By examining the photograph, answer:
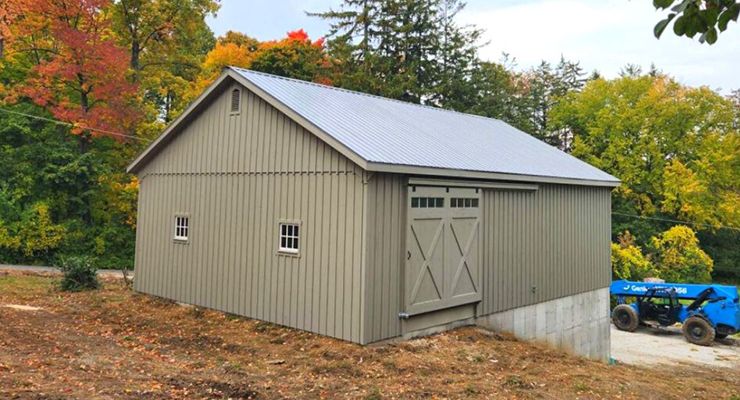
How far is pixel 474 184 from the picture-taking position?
1034cm

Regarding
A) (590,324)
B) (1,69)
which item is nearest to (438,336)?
(590,324)

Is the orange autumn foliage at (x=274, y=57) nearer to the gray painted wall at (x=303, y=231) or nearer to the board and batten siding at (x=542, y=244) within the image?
the gray painted wall at (x=303, y=231)

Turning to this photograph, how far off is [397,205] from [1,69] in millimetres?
21319

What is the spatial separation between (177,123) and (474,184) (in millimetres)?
6546

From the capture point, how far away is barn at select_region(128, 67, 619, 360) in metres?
8.77

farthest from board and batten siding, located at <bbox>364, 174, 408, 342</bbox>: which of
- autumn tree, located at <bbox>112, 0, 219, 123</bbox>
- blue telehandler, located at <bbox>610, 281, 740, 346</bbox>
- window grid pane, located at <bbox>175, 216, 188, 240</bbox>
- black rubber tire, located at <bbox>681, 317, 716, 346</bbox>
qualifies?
autumn tree, located at <bbox>112, 0, 219, 123</bbox>

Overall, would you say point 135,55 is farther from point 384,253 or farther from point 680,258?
point 680,258

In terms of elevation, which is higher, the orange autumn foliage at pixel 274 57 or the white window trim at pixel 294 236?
the orange autumn foliage at pixel 274 57

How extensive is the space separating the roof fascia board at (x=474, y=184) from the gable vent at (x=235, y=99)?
13.4 ft

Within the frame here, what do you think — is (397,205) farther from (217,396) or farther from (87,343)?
(87,343)

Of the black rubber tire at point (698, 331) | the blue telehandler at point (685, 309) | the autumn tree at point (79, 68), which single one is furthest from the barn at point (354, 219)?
the autumn tree at point (79, 68)

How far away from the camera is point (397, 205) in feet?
29.4

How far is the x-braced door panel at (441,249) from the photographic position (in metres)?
9.16

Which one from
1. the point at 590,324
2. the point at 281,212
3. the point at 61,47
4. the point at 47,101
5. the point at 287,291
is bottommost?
the point at 590,324
